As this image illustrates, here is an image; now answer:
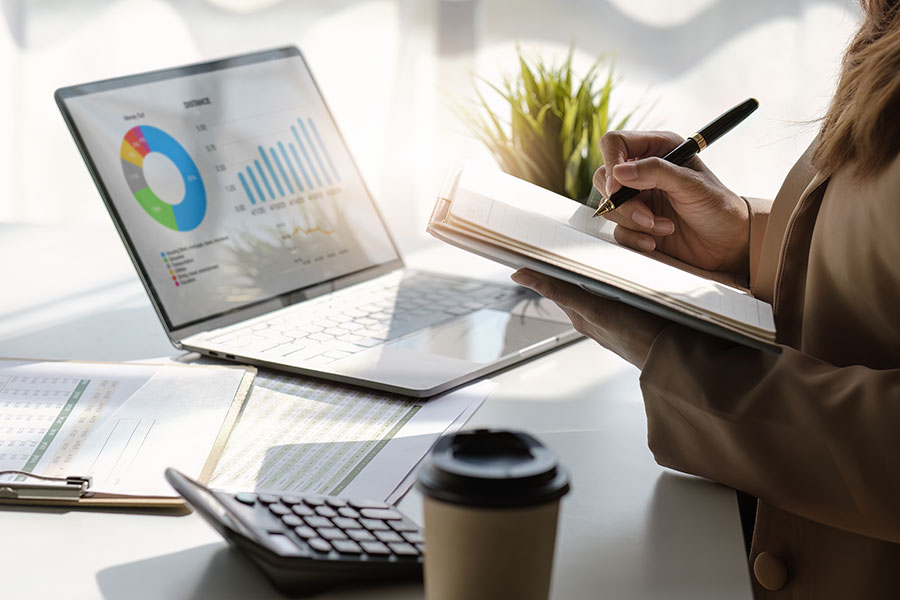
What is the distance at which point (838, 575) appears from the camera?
0.69 m

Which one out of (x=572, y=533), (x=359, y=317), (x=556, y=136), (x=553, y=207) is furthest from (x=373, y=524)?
(x=556, y=136)

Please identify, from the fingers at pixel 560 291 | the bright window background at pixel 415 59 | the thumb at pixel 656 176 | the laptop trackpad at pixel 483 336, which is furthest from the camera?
the bright window background at pixel 415 59

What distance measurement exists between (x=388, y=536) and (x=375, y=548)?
2 centimetres

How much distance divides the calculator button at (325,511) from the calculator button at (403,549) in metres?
0.04

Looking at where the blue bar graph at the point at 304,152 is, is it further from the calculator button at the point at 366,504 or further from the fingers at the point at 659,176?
the calculator button at the point at 366,504

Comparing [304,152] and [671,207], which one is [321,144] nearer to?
[304,152]

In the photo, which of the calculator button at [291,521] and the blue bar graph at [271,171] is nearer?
the calculator button at [291,521]

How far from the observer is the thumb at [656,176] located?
869 mm

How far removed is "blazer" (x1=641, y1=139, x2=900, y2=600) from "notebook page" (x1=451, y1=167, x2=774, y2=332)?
0.03 m

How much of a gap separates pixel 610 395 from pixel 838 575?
267mm

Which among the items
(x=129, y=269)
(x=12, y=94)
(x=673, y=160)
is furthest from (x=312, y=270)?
(x=12, y=94)

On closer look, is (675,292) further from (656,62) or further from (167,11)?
(167,11)

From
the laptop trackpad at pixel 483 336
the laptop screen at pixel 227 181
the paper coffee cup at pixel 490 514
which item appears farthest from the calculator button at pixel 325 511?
the laptop screen at pixel 227 181

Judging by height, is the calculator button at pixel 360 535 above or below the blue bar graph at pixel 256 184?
below
